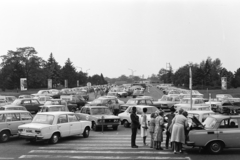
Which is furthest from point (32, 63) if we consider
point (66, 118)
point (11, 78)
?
point (66, 118)

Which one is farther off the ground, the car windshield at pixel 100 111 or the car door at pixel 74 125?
the car windshield at pixel 100 111

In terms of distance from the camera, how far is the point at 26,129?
14.1 metres

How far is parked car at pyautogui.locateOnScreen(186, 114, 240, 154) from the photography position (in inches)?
465

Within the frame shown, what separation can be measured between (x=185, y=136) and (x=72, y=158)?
4332 millimetres

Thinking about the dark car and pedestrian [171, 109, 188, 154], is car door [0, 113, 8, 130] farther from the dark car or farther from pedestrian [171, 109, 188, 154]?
the dark car

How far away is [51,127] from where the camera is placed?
14203mm

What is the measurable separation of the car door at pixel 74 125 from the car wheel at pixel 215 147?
265 inches

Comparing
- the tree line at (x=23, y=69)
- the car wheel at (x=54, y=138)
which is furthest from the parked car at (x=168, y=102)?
the tree line at (x=23, y=69)

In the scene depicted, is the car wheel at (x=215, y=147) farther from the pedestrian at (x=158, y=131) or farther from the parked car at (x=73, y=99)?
the parked car at (x=73, y=99)

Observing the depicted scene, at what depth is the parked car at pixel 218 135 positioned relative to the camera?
1182 cm

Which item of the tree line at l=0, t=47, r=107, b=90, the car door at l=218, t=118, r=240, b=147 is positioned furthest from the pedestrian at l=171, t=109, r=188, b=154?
the tree line at l=0, t=47, r=107, b=90

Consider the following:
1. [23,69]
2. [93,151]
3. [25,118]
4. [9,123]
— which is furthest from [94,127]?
[23,69]

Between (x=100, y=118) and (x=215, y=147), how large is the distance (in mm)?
8751

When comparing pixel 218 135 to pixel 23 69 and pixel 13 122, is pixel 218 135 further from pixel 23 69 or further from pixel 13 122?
pixel 23 69
